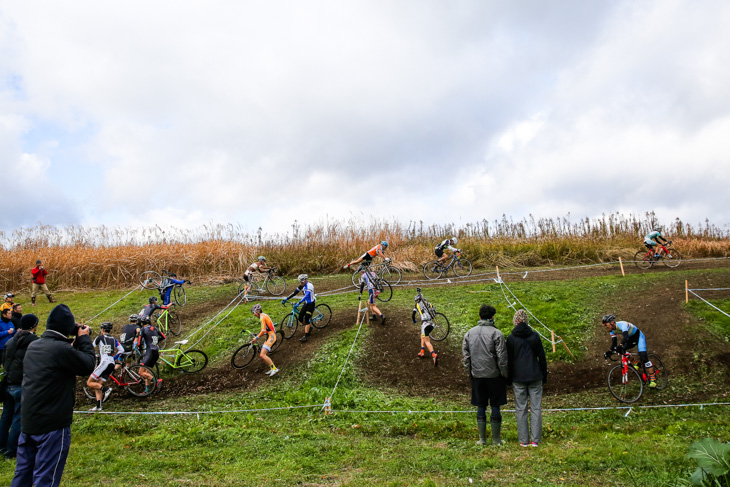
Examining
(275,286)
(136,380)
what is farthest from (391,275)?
(136,380)

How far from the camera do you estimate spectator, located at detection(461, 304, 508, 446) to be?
6.91 metres

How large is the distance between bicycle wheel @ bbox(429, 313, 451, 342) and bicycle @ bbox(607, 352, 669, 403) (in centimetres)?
449

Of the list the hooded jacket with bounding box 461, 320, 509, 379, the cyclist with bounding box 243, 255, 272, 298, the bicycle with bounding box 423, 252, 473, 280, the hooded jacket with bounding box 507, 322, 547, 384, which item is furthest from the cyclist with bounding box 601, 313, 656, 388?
the cyclist with bounding box 243, 255, 272, 298

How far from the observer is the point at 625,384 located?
32.0ft

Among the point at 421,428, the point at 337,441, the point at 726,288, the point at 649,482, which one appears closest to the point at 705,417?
the point at 649,482

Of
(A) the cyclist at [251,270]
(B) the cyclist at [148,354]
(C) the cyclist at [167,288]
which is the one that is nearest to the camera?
(B) the cyclist at [148,354]

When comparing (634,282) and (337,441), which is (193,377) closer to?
(337,441)

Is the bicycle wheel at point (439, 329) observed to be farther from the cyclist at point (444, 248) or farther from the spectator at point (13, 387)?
the spectator at point (13, 387)

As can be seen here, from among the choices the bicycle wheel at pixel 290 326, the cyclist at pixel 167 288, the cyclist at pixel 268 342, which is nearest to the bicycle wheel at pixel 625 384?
the cyclist at pixel 268 342

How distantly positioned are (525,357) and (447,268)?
506 inches

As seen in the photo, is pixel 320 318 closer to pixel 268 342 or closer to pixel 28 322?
pixel 268 342

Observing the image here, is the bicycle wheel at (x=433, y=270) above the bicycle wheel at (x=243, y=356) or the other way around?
above

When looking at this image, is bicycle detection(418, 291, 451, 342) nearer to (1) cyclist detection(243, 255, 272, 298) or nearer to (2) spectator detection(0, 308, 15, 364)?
(1) cyclist detection(243, 255, 272, 298)

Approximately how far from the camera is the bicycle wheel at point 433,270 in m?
19.7
